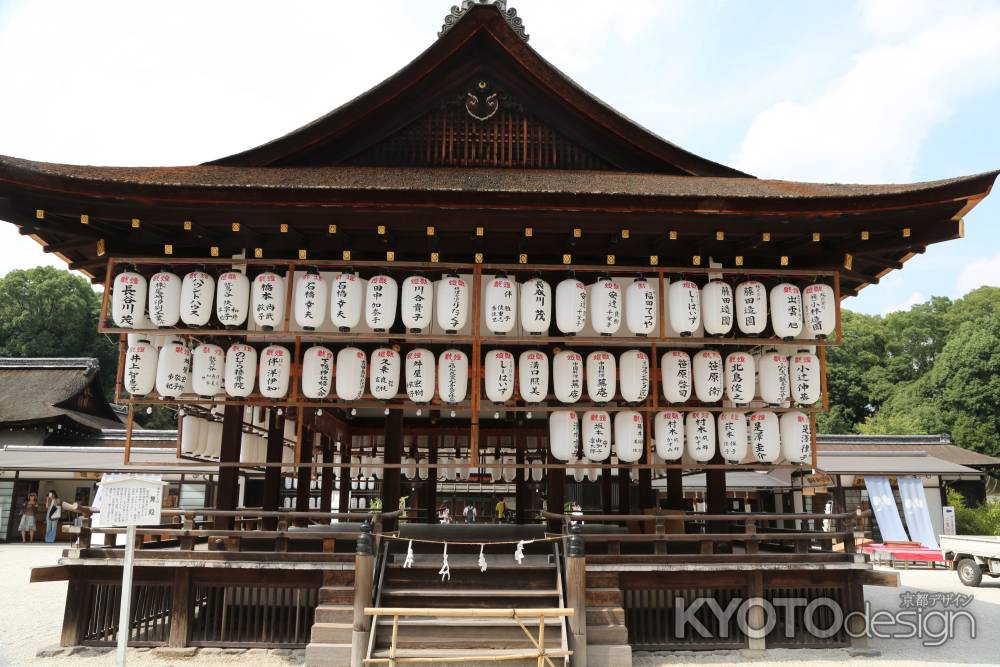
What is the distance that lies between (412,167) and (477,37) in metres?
2.42

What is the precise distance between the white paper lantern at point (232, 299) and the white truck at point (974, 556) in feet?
58.5

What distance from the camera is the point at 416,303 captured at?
9.50 meters

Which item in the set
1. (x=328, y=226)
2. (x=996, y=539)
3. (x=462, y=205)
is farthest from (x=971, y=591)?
(x=328, y=226)

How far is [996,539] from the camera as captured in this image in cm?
1722

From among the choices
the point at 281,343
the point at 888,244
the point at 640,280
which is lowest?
the point at 281,343

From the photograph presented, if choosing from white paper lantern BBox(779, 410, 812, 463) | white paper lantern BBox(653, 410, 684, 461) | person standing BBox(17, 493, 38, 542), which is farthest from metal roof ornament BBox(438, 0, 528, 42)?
person standing BBox(17, 493, 38, 542)

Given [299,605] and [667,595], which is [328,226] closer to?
[299,605]

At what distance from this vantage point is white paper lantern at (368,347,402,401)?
9.58 meters

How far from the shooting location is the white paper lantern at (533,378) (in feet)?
31.4

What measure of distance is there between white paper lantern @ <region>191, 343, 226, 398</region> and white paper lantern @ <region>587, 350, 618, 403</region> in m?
5.08

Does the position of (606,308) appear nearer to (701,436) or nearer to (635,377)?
(635,377)

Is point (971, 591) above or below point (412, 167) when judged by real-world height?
below

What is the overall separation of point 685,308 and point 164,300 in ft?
23.4

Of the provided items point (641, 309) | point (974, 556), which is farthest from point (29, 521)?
point (974, 556)
